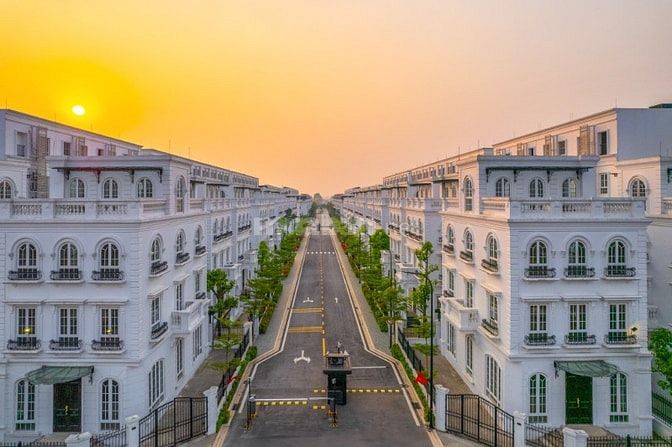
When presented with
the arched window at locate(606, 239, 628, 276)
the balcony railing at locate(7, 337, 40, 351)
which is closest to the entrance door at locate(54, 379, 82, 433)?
the balcony railing at locate(7, 337, 40, 351)

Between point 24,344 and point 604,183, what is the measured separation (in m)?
38.5

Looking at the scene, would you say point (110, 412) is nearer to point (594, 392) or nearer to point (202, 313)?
point (202, 313)

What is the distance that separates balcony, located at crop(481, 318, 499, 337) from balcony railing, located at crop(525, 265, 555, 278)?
3318 millimetres

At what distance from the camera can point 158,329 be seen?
23.5 m

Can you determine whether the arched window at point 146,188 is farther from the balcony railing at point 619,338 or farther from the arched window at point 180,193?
the balcony railing at point 619,338

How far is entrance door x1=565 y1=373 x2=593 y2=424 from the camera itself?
21.9m

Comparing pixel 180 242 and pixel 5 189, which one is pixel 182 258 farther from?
pixel 5 189

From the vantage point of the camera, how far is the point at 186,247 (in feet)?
94.4

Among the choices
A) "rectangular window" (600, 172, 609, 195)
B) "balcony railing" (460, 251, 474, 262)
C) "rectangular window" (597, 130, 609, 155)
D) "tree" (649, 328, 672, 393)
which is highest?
"rectangular window" (597, 130, 609, 155)

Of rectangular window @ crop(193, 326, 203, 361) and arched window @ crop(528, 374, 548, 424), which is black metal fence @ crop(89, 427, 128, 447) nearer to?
rectangular window @ crop(193, 326, 203, 361)

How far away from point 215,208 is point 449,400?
25.2m

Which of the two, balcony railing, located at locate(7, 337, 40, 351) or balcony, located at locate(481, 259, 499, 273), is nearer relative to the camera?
balcony railing, located at locate(7, 337, 40, 351)

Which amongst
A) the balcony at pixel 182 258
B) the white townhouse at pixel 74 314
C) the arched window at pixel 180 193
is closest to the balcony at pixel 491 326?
the white townhouse at pixel 74 314

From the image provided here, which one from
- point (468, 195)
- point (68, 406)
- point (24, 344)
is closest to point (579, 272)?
point (468, 195)
